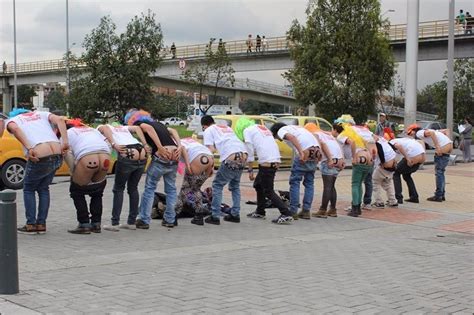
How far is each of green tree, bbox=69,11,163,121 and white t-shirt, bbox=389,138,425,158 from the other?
40.5 ft

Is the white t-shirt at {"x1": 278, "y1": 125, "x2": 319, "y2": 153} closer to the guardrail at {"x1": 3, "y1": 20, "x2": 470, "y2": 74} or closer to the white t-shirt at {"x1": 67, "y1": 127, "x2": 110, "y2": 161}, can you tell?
the white t-shirt at {"x1": 67, "y1": 127, "x2": 110, "y2": 161}

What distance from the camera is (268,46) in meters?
49.3

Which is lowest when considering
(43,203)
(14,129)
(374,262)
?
(374,262)

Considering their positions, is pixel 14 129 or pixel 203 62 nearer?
pixel 14 129

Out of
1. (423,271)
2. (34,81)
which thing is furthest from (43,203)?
(34,81)

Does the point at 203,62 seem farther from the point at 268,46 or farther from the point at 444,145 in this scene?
the point at 444,145

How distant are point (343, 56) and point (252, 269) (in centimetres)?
2229

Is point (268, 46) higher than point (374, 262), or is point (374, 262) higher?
point (268, 46)

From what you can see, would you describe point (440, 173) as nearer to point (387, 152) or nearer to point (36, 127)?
point (387, 152)

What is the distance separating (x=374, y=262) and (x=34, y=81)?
243 ft

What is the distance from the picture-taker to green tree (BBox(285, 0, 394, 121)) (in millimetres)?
27391

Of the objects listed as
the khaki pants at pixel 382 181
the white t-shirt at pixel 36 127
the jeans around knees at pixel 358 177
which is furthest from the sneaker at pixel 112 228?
the khaki pants at pixel 382 181

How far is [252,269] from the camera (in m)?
6.58

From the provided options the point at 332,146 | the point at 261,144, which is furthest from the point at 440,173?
the point at 261,144
